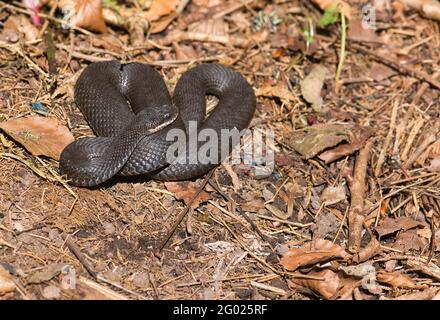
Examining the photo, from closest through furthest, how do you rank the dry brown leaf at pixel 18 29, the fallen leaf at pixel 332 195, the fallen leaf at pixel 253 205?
the fallen leaf at pixel 253 205 < the fallen leaf at pixel 332 195 < the dry brown leaf at pixel 18 29

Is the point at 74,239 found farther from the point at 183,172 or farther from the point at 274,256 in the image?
the point at 274,256

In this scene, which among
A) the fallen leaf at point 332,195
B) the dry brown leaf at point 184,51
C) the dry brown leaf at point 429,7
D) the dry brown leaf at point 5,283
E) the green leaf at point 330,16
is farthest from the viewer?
the dry brown leaf at point 429,7

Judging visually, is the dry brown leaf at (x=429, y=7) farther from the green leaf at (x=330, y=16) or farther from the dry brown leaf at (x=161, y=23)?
the dry brown leaf at (x=161, y=23)

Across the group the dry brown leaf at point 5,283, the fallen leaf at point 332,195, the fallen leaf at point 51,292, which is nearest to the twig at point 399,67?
the fallen leaf at point 332,195

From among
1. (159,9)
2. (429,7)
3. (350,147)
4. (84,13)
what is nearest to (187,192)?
(350,147)

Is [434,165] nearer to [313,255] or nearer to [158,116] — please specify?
[313,255]
